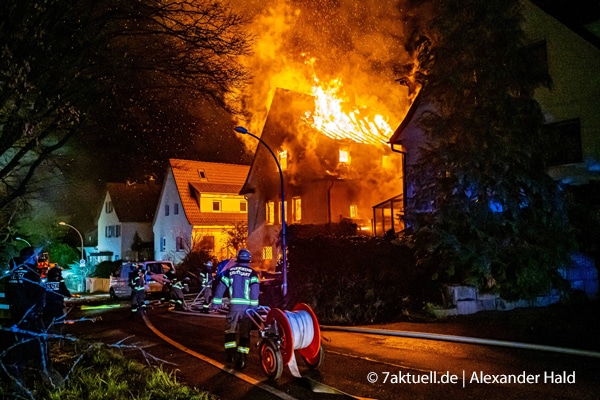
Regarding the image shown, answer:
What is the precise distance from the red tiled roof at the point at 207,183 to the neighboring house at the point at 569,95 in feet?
83.8

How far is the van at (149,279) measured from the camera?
2198 centimetres

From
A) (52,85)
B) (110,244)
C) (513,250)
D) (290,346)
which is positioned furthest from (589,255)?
(110,244)

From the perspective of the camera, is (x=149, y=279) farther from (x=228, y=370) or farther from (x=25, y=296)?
(x=25, y=296)

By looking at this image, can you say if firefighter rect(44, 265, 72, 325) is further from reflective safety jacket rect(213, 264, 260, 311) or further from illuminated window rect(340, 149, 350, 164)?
illuminated window rect(340, 149, 350, 164)

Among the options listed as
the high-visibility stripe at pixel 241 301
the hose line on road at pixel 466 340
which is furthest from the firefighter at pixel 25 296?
the hose line on road at pixel 466 340

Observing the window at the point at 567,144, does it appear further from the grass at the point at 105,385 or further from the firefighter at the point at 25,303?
the firefighter at the point at 25,303

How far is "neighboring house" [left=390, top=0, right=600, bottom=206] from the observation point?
47.1 ft

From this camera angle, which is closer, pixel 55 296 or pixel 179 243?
pixel 55 296

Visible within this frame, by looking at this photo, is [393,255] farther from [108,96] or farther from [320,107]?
[320,107]

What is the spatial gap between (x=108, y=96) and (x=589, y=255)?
1268 centimetres

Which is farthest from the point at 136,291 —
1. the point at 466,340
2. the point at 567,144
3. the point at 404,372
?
the point at 567,144

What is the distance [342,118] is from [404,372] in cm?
2299

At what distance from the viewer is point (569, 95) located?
14922mm

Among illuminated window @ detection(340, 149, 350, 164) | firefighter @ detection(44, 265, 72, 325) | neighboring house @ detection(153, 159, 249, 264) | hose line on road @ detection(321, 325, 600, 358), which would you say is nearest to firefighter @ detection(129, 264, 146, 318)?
firefighter @ detection(44, 265, 72, 325)
